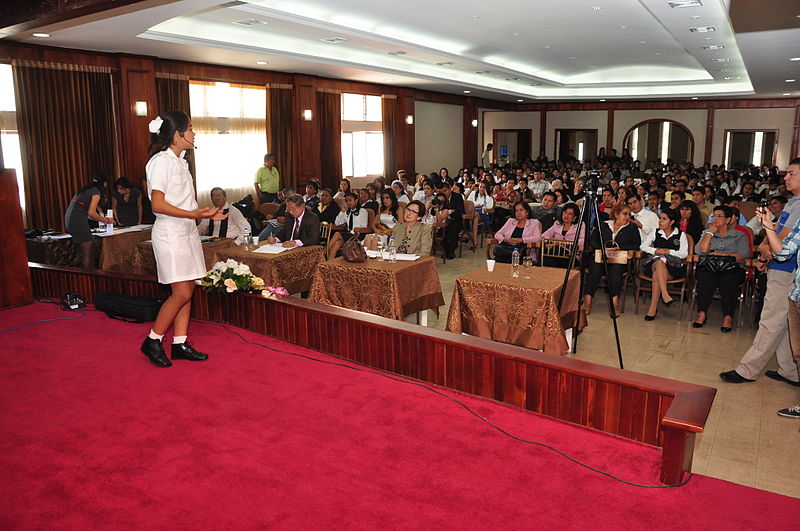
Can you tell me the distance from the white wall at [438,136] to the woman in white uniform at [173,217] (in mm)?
11662

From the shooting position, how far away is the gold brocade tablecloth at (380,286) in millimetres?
4812

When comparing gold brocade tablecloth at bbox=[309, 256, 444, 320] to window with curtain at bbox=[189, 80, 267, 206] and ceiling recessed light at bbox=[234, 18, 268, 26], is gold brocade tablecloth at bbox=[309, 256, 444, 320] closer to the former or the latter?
ceiling recessed light at bbox=[234, 18, 268, 26]

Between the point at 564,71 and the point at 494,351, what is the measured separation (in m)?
13.1

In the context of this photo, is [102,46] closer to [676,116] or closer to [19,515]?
[19,515]

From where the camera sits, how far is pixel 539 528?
2.19 metres

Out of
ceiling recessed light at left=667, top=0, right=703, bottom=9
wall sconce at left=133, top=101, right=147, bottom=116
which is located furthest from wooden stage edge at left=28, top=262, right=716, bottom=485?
wall sconce at left=133, top=101, right=147, bottom=116

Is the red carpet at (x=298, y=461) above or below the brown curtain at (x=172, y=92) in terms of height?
below

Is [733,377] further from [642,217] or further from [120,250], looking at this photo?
[120,250]

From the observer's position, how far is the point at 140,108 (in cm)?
854

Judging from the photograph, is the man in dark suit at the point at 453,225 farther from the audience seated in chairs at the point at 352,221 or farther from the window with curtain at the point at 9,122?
the window with curtain at the point at 9,122

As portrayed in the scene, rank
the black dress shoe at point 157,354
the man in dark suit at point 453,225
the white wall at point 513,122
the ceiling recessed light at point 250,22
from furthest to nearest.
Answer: the white wall at point 513,122
the man in dark suit at point 453,225
the ceiling recessed light at point 250,22
the black dress shoe at point 157,354

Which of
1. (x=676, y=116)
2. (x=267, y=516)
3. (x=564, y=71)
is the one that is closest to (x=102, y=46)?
(x=267, y=516)

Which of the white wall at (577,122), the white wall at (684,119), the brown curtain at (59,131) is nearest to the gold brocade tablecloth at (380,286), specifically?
the brown curtain at (59,131)

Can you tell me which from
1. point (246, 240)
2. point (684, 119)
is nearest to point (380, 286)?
point (246, 240)
